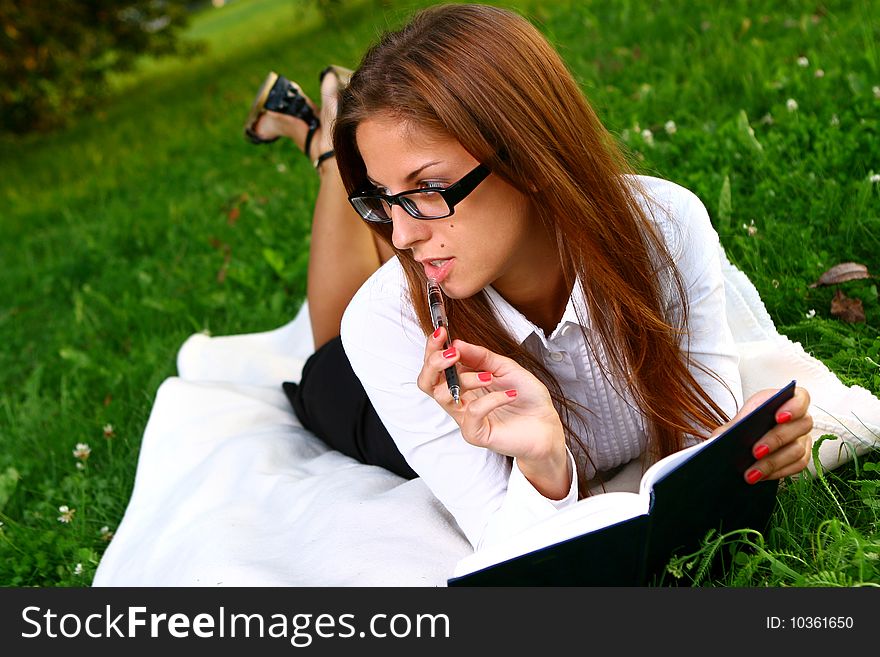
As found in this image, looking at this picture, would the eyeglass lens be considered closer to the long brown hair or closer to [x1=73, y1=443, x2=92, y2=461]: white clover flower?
the long brown hair

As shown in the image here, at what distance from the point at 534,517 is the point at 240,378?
2.10 m

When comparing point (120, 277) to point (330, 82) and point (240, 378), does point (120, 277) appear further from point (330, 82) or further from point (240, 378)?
point (330, 82)

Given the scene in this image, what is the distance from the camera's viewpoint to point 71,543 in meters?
3.05

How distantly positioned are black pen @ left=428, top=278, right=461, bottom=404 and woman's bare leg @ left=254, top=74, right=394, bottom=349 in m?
1.28

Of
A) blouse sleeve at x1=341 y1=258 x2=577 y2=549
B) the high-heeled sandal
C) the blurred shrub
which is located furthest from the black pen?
the blurred shrub

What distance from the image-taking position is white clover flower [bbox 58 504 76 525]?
314 cm

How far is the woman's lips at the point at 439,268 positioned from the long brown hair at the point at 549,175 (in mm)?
151

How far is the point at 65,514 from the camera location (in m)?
3.20

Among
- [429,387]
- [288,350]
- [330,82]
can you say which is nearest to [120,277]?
[288,350]

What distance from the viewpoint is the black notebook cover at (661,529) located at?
168 centimetres

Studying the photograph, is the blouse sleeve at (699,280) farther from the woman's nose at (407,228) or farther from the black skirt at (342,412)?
the black skirt at (342,412)

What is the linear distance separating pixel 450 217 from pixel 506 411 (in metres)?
0.44

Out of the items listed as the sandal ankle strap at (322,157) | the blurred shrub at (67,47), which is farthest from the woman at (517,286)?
the blurred shrub at (67,47)

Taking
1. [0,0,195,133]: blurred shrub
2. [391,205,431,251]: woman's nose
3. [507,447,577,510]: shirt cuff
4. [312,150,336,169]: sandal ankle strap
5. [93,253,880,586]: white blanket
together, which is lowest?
[0,0,195,133]: blurred shrub
